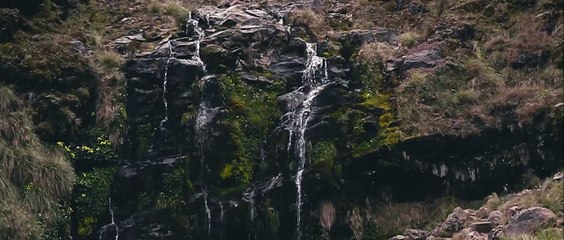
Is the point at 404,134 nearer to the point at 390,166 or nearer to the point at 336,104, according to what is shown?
the point at 390,166

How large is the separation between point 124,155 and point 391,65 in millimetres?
7141

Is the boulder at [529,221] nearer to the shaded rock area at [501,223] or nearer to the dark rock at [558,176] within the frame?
the shaded rock area at [501,223]

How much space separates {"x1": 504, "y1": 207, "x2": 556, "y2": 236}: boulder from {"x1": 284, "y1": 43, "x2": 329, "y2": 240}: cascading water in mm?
5644

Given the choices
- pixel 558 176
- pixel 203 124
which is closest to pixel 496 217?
pixel 558 176

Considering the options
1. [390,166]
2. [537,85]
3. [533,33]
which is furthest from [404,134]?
[533,33]

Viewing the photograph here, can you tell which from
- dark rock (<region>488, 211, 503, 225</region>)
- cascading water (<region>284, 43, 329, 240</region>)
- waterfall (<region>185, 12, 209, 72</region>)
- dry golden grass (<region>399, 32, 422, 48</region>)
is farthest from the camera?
dry golden grass (<region>399, 32, 422, 48</region>)

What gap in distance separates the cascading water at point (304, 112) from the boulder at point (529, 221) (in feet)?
18.5

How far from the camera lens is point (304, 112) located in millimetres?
18484

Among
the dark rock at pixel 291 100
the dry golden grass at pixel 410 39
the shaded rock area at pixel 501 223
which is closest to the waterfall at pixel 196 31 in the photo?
the dark rock at pixel 291 100

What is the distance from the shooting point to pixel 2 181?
1605cm

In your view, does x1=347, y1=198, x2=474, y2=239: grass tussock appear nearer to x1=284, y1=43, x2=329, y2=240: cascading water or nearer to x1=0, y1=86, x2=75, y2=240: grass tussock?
x1=284, y1=43, x2=329, y2=240: cascading water

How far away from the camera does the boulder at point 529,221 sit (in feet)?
41.3

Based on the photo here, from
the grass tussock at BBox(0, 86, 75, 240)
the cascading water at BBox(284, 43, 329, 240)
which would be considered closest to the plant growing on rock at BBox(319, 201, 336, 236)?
the cascading water at BBox(284, 43, 329, 240)

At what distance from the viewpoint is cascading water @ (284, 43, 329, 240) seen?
17.5m
